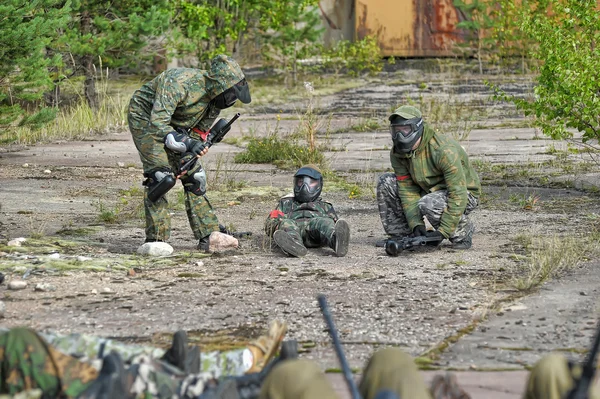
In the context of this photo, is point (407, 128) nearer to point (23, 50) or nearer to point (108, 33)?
point (23, 50)

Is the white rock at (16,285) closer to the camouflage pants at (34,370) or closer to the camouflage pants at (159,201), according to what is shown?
the camouflage pants at (159,201)

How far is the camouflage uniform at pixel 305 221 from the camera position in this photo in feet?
25.4

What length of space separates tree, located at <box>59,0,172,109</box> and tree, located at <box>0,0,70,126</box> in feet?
6.01

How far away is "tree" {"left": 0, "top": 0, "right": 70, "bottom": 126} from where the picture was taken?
10852 mm

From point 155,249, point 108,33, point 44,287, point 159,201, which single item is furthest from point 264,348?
point 108,33

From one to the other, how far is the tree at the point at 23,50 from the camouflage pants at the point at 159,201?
3559 millimetres

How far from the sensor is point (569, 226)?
848 centimetres

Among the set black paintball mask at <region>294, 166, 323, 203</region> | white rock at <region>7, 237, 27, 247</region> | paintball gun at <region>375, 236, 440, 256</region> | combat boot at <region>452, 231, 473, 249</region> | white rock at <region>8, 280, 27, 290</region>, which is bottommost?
combat boot at <region>452, 231, 473, 249</region>

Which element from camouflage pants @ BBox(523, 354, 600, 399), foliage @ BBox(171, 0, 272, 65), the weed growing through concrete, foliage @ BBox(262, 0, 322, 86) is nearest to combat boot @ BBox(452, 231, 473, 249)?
the weed growing through concrete

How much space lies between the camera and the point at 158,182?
7691 mm

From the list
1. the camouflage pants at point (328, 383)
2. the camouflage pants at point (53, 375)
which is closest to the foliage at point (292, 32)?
the camouflage pants at point (53, 375)

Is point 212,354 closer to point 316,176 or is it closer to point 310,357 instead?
point 310,357

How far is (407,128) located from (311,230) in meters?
1.11

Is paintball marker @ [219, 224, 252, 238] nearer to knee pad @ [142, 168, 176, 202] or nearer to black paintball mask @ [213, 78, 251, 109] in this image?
knee pad @ [142, 168, 176, 202]
